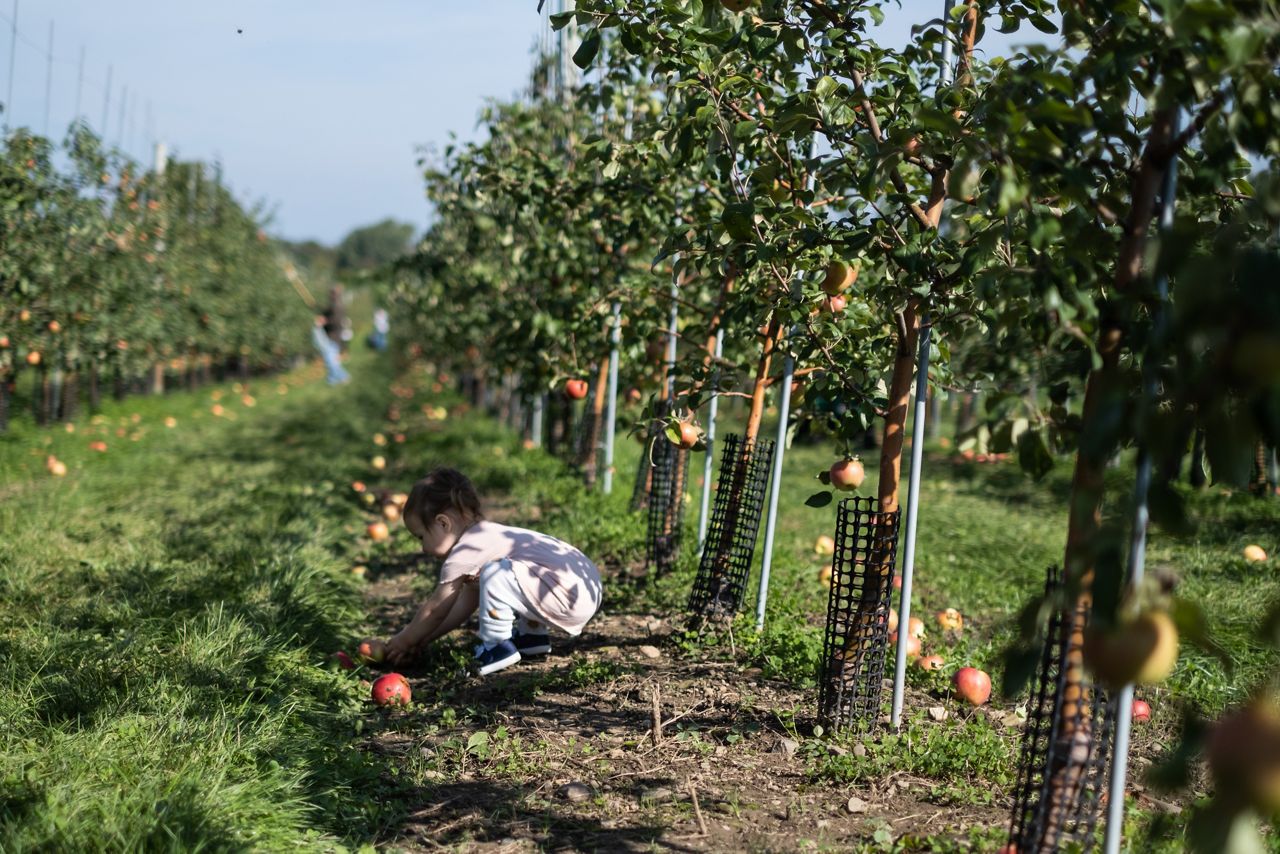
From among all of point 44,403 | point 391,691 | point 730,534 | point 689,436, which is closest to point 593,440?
point 730,534

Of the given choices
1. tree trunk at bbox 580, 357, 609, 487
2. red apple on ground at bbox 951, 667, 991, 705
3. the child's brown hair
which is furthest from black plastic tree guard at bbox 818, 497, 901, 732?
tree trunk at bbox 580, 357, 609, 487

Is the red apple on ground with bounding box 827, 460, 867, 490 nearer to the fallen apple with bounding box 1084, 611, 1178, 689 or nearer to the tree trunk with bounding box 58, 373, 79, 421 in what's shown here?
the fallen apple with bounding box 1084, 611, 1178, 689

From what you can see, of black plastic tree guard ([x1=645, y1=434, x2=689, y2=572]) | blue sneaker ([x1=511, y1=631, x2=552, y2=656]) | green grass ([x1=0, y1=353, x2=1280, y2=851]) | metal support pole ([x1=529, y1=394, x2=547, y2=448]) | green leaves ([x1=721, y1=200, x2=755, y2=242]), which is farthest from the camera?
metal support pole ([x1=529, y1=394, x2=547, y2=448])

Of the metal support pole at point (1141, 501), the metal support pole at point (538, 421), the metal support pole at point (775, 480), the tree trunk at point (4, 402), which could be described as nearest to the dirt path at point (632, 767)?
the metal support pole at point (775, 480)

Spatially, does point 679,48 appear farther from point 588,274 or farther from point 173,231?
point 173,231

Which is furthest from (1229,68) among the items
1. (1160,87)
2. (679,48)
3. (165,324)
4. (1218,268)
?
(165,324)

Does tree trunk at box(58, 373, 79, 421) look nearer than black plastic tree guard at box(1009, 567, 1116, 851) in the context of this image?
No

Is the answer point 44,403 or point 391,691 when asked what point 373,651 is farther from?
point 44,403

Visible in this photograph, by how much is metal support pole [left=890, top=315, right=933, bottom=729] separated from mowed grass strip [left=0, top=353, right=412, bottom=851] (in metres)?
1.55

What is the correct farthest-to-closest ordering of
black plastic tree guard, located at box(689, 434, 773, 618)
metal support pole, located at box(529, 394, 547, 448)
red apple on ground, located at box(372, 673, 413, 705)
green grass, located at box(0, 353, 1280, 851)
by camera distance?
metal support pole, located at box(529, 394, 547, 448), black plastic tree guard, located at box(689, 434, 773, 618), red apple on ground, located at box(372, 673, 413, 705), green grass, located at box(0, 353, 1280, 851)

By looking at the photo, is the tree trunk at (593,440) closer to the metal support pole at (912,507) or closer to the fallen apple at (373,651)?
the fallen apple at (373,651)

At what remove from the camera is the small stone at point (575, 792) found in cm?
291

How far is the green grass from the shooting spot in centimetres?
268

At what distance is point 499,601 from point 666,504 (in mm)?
1683
